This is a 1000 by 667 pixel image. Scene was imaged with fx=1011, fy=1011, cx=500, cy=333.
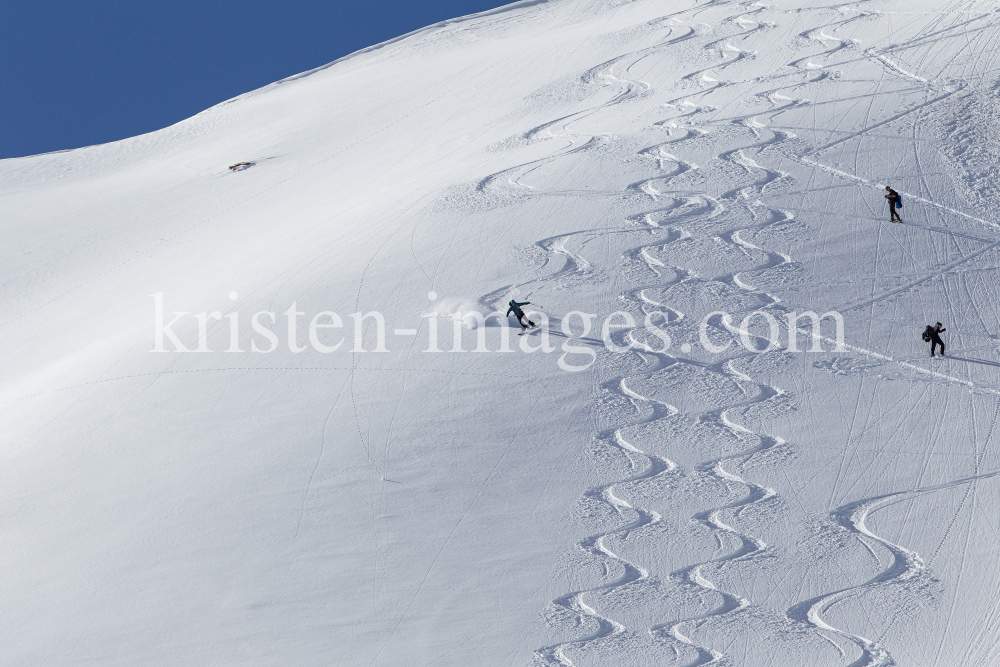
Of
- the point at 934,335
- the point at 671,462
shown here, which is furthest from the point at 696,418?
the point at 934,335

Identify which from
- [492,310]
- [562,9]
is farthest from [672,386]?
[562,9]

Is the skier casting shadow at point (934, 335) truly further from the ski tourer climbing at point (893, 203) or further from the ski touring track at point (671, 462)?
the ski tourer climbing at point (893, 203)

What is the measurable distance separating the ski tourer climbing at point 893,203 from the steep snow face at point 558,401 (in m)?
0.22

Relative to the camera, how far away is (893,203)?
728 inches

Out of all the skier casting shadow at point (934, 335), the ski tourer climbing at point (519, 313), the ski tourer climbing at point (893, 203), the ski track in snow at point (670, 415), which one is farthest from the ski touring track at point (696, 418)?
the ski tourer climbing at point (893, 203)

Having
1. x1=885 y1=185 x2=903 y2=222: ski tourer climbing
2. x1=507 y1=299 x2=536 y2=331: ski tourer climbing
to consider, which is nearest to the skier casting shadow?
x1=885 y1=185 x2=903 y2=222: ski tourer climbing

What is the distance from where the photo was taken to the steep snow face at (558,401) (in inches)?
499

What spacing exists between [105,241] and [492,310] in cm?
1390

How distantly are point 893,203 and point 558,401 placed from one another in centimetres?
772

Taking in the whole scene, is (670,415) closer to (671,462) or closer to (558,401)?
(671,462)

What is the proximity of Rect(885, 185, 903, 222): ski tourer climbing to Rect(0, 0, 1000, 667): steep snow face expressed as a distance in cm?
22

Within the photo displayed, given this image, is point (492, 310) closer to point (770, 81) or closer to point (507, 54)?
point (770, 81)

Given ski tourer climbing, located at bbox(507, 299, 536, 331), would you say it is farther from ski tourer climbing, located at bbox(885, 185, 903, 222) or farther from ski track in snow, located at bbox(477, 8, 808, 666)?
ski tourer climbing, located at bbox(885, 185, 903, 222)

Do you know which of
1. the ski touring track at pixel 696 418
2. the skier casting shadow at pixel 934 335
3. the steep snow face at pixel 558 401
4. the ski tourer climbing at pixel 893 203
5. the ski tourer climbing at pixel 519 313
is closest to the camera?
the ski touring track at pixel 696 418
